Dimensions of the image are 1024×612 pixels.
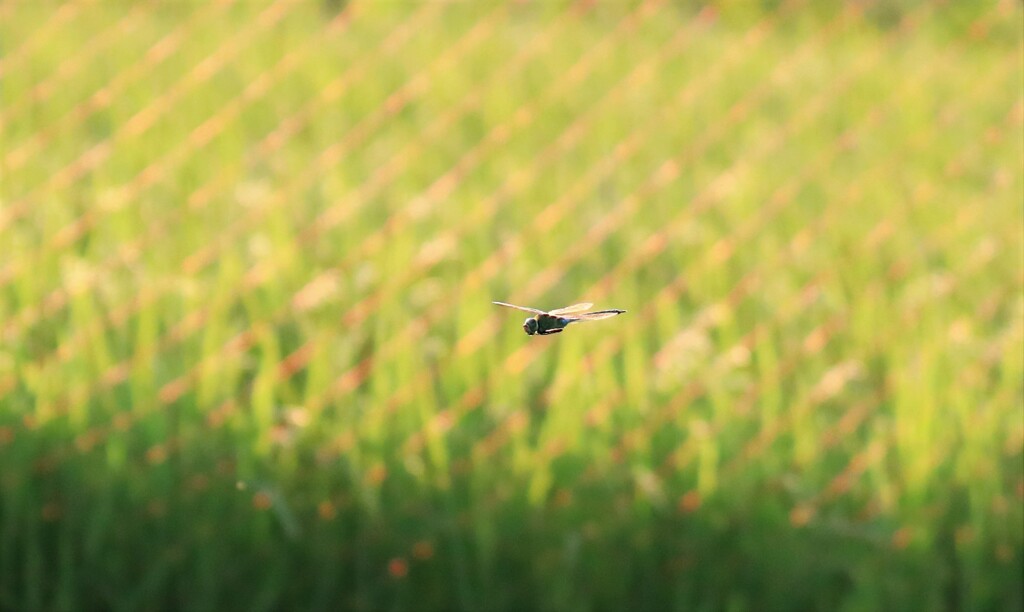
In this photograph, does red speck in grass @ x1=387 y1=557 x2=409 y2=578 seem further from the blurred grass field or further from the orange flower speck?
the orange flower speck

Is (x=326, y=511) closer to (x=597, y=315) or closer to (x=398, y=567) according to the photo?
(x=398, y=567)

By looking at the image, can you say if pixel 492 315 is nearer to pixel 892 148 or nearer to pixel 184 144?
pixel 184 144

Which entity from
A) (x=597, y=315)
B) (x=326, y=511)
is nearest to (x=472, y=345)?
(x=326, y=511)

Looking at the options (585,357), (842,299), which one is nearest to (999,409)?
(842,299)

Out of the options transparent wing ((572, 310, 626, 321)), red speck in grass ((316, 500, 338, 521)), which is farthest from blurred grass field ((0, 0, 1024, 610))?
transparent wing ((572, 310, 626, 321))

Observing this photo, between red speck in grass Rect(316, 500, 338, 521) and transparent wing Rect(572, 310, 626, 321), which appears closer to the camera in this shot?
transparent wing Rect(572, 310, 626, 321)

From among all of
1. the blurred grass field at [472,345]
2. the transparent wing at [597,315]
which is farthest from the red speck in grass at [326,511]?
the transparent wing at [597,315]
